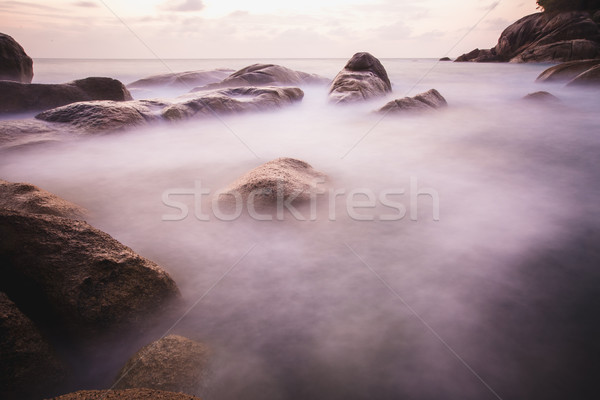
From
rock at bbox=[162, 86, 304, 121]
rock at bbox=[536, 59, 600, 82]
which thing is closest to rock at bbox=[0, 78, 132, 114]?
rock at bbox=[162, 86, 304, 121]

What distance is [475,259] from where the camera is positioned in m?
2.88

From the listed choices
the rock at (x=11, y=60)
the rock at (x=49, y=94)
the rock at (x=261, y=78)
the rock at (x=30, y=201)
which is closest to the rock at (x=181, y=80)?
the rock at (x=261, y=78)

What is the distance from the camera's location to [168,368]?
1.72 metres

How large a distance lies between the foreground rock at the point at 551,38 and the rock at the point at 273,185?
29.2 m

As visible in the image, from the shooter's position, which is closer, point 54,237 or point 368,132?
point 54,237

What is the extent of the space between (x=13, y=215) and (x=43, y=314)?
1.99ft

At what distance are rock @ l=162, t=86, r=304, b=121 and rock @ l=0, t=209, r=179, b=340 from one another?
6.37 meters

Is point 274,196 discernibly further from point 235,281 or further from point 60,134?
point 60,134

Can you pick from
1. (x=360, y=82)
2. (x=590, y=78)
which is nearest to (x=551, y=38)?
(x=590, y=78)

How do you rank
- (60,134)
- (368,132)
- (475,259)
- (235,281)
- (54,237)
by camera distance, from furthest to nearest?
(368,132), (60,134), (475,259), (235,281), (54,237)

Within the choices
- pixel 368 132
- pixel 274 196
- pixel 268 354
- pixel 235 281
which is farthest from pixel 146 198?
pixel 368 132

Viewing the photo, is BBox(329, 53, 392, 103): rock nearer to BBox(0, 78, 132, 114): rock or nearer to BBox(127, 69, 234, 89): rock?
BBox(0, 78, 132, 114): rock

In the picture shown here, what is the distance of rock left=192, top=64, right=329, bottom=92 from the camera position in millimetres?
13789

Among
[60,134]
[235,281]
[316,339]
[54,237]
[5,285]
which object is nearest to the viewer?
[5,285]
